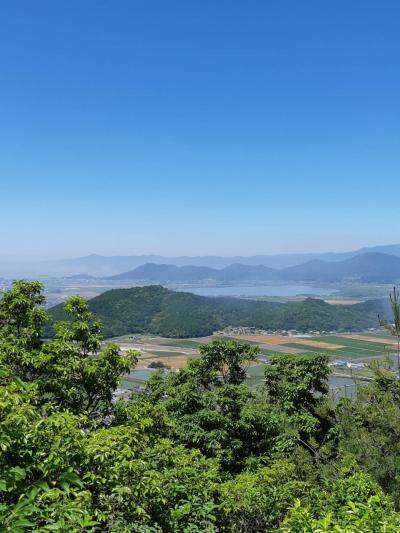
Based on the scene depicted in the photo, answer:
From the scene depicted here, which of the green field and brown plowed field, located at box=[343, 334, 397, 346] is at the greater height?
the green field

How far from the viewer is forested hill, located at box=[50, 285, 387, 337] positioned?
11250cm

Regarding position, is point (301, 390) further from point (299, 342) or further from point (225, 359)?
point (299, 342)

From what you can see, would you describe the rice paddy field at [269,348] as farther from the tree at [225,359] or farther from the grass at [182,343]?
the tree at [225,359]

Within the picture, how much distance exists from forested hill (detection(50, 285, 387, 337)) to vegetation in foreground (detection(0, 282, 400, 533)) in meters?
92.6

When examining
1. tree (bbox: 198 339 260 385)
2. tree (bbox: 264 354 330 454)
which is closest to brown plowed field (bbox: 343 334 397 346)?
tree (bbox: 264 354 330 454)

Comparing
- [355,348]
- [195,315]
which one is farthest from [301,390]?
[195,315]

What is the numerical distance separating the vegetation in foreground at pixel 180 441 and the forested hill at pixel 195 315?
92.6m

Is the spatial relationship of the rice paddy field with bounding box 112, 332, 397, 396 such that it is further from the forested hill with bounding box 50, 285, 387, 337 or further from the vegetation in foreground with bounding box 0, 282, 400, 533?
the vegetation in foreground with bounding box 0, 282, 400, 533

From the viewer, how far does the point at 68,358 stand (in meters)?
8.14

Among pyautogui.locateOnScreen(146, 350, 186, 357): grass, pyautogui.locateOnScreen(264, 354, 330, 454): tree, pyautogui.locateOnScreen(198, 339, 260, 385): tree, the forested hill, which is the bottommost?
pyautogui.locateOnScreen(146, 350, 186, 357): grass

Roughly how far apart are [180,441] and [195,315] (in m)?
112

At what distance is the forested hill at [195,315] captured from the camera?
112500 mm

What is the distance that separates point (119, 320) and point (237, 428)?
104757mm

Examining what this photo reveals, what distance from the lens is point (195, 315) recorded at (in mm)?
123875
